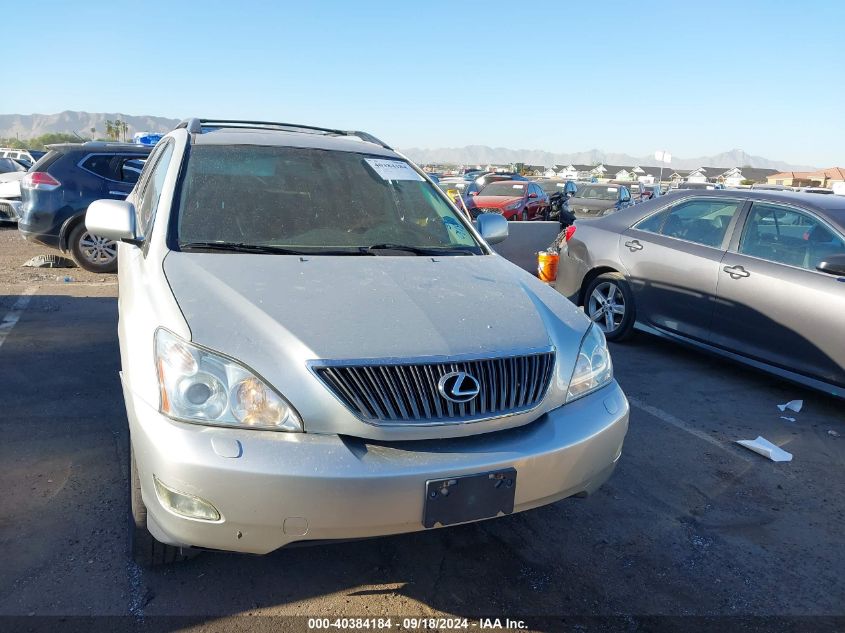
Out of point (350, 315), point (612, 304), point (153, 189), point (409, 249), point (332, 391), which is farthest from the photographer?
point (612, 304)

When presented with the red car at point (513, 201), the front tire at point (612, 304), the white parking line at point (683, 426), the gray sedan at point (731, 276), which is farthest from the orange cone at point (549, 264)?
the red car at point (513, 201)

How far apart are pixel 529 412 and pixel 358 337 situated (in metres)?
0.68

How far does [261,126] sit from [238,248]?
5.57ft

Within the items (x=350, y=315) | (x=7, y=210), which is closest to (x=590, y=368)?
(x=350, y=315)

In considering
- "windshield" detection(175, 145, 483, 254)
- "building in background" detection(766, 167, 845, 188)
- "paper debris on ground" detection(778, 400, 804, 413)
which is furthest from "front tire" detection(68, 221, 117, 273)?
"building in background" detection(766, 167, 845, 188)

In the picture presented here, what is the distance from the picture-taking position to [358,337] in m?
2.34

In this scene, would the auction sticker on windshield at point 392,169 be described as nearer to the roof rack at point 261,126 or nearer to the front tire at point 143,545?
the roof rack at point 261,126

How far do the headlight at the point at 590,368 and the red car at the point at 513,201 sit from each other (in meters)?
13.1

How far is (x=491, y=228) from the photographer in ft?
13.0

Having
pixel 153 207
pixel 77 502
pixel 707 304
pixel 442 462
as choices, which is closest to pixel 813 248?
pixel 707 304

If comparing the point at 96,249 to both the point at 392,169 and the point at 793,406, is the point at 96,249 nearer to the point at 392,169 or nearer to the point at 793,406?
the point at 392,169

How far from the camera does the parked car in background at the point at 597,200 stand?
16.4 m

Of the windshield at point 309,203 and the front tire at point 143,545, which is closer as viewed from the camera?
the front tire at point 143,545

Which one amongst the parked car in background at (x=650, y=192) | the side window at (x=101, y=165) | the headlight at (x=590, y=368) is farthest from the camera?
the parked car in background at (x=650, y=192)
